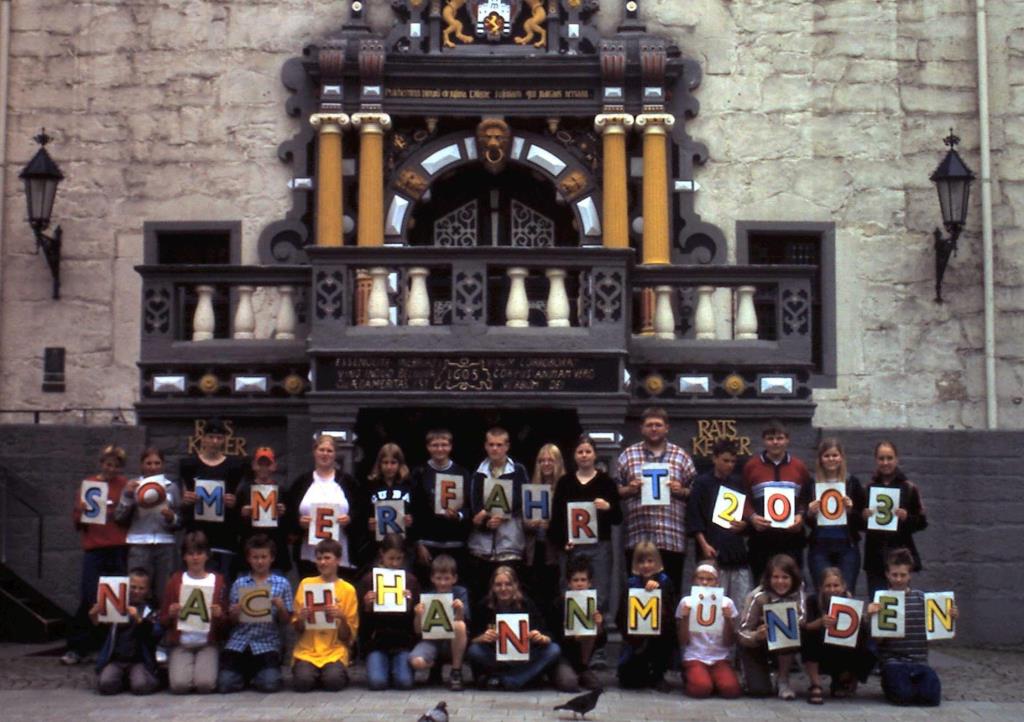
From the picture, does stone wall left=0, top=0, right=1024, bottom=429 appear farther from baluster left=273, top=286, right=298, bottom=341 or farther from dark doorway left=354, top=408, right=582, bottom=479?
dark doorway left=354, top=408, right=582, bottom=479

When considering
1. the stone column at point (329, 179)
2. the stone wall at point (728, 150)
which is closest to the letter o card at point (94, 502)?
the stone wall at point (728, 150)

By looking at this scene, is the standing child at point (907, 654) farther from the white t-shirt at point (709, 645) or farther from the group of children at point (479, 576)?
the white t-shirt at point (709, 645)

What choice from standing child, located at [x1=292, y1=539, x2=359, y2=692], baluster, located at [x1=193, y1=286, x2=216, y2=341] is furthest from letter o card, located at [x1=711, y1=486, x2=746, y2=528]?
baluster, located at [x1=193, y1=286, x2=216, y2=341]

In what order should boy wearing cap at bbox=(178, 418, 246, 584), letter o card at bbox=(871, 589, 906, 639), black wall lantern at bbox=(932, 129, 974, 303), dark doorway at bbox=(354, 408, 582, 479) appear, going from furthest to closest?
black wall lantern at bbox=(932, 129, 974, 303) < dark doorway at bbox=(354, 408, 582, 479) < boy wearing cap at bbox=(178, 418, 246, 584) < letter o card at bbox=(871, 589, 906, 639)

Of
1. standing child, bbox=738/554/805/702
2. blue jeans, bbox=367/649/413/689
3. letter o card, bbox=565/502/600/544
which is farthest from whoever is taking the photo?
letter o card, bbox=565/502/600/544

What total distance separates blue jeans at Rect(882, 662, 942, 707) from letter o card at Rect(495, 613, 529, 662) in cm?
252

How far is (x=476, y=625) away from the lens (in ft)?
44.8

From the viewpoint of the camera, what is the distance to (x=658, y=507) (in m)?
14.0

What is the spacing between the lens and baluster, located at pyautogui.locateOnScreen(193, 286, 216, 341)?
55.4 feet

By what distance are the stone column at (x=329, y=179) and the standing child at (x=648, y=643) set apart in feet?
21.4

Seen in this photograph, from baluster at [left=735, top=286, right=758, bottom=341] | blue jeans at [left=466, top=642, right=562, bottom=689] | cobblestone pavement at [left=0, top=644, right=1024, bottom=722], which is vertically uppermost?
baluster at [left=735, top=286, right=758, bottom=341]

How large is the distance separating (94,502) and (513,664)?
363cm

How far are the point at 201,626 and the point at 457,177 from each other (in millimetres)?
7623

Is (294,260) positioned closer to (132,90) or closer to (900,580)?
(132,90)
